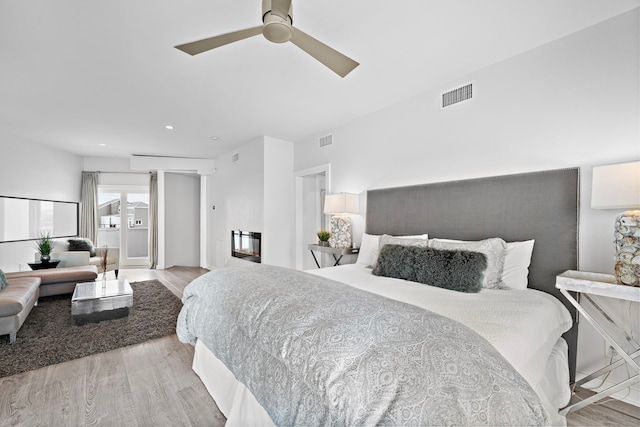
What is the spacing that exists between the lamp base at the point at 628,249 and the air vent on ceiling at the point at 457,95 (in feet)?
5.40

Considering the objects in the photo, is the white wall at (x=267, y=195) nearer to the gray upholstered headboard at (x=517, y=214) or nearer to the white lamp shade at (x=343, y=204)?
the white lamp shade at (x=343, y=204)

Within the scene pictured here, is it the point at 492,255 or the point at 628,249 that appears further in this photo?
the point at 492,255

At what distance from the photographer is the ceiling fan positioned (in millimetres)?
1452

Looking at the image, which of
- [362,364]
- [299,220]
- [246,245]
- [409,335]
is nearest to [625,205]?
[409,335]

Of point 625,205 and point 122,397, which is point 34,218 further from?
point 625,205

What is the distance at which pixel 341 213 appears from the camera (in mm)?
3848

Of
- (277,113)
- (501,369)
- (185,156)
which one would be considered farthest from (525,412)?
(185,156)

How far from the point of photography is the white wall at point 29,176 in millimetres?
4594

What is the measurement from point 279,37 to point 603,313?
8.96ft

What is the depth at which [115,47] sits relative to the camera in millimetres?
2334

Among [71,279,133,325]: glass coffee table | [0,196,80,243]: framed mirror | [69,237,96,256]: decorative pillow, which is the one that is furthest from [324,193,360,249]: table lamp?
[0,196,80,243]: framed mirror

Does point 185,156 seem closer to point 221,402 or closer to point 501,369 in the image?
point 221,402

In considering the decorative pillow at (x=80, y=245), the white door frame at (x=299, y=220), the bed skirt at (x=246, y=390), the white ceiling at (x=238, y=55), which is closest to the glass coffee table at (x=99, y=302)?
the bed skirt at (x=246, y=390)

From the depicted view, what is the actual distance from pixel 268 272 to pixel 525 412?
5.18ft
